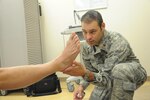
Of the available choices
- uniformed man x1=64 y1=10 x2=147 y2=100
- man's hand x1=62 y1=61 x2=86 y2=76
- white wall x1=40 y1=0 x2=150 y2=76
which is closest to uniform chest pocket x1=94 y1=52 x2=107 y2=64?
uniformed man x1=64 y1=10 x2=147 y2=100

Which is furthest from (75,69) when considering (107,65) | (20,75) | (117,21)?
(117,21)

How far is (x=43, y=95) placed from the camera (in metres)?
2.80

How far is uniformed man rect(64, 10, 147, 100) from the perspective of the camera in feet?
5.09

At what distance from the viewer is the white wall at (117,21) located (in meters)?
3.34

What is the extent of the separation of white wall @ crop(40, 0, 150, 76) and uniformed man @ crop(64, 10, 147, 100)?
165 centimetres

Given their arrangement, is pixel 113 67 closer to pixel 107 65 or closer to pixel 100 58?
pixel 107 65

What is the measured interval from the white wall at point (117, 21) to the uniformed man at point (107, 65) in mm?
1647

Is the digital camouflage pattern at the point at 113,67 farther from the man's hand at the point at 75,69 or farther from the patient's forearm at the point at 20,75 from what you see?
the patient's forearm at the point at 20,75

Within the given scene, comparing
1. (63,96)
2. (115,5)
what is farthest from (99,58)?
(115,5)

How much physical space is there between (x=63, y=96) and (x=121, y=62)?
1.14 metres

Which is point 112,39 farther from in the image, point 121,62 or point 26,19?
point 26,19

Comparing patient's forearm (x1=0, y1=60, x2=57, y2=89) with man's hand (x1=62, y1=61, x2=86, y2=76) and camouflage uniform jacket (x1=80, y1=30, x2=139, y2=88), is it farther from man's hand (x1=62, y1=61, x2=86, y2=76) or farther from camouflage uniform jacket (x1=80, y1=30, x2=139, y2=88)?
camouflage uniform jacket (x1=80, y1=30, x2=139, y2=88)

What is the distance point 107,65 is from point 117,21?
189 cm

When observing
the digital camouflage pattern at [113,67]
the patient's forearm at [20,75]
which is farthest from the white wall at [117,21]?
the patient's forearm at [20,75]
